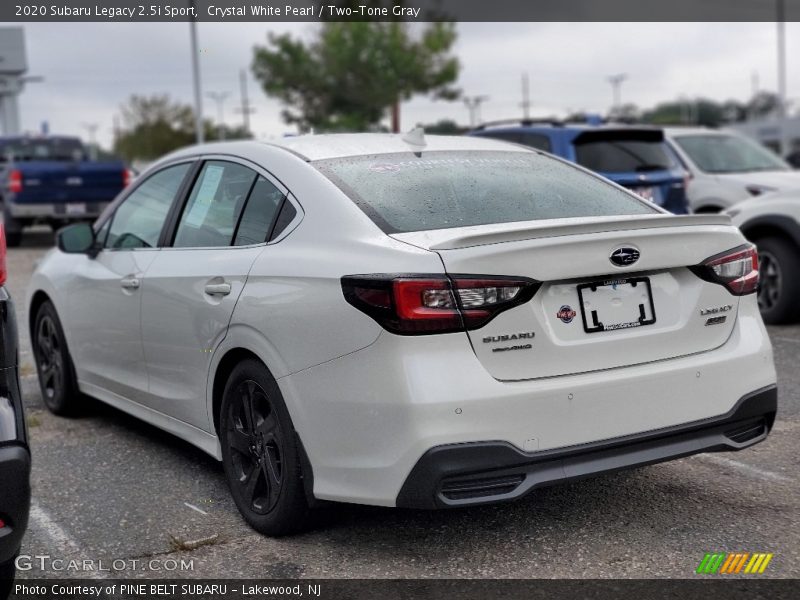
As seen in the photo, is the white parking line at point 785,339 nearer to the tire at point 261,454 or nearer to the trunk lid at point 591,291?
the trunk lid at point 591,291

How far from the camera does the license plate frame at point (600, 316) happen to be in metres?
3.54

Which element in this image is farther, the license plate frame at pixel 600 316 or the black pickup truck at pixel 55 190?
the black pickup truck at pixel 55 190

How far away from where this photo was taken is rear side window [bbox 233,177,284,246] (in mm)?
4141

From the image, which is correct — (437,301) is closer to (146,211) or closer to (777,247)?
(146,211)

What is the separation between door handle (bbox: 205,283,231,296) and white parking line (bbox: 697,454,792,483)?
234 cm

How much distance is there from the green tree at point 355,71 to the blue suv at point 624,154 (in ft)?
107

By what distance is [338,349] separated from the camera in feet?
11.5

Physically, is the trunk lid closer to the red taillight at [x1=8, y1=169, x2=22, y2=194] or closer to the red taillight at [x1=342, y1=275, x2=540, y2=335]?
the red taillight at [x1=342, y1=275, x2=540, y2=335]

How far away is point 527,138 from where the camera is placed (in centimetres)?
1023

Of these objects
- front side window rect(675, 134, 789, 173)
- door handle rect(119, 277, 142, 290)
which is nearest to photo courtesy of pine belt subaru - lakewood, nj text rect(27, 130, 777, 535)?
door handle rect(119, 277, 142, 290)

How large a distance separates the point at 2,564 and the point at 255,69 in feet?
151

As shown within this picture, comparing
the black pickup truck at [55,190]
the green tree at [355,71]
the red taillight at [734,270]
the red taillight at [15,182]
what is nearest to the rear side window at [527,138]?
the red taillight at [734,270]

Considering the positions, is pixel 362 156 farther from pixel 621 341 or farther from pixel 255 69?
pixel 255 69

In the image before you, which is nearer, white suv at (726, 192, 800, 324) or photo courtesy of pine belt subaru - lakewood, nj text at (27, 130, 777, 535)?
photo courtesy of pine belt subaru - lakewood, nj text at (27, 130, 777, 535)
